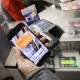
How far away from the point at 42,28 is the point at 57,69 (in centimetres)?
25

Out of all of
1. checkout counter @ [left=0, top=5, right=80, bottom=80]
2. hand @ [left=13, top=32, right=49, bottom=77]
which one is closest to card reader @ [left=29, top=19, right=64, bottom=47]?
checkout counter @ [left=0, top=5, right=80, bottom=80]

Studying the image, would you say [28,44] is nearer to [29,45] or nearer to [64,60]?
[29,45]

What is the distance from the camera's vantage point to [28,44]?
0.68 m

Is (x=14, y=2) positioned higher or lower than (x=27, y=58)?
higher

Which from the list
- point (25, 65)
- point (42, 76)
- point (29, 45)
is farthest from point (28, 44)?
point (42, 76)

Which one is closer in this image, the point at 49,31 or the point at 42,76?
the point at 42,76

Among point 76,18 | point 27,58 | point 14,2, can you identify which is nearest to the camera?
point 27,58

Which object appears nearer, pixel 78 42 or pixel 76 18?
pixel 78 42

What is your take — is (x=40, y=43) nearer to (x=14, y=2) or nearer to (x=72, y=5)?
(x=72, y=5)

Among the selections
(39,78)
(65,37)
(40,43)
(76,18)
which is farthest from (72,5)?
(39,78)

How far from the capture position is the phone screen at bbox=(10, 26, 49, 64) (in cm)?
67

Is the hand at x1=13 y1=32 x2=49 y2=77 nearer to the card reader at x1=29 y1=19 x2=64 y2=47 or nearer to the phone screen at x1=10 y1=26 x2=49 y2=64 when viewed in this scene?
the phone screen at x1=10 y1=26 x2=49 y2=64

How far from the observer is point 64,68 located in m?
0.69

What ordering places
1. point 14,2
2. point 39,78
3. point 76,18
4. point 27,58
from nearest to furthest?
point 39,78 < point 27,58 < point 76,18 < point 14,2
